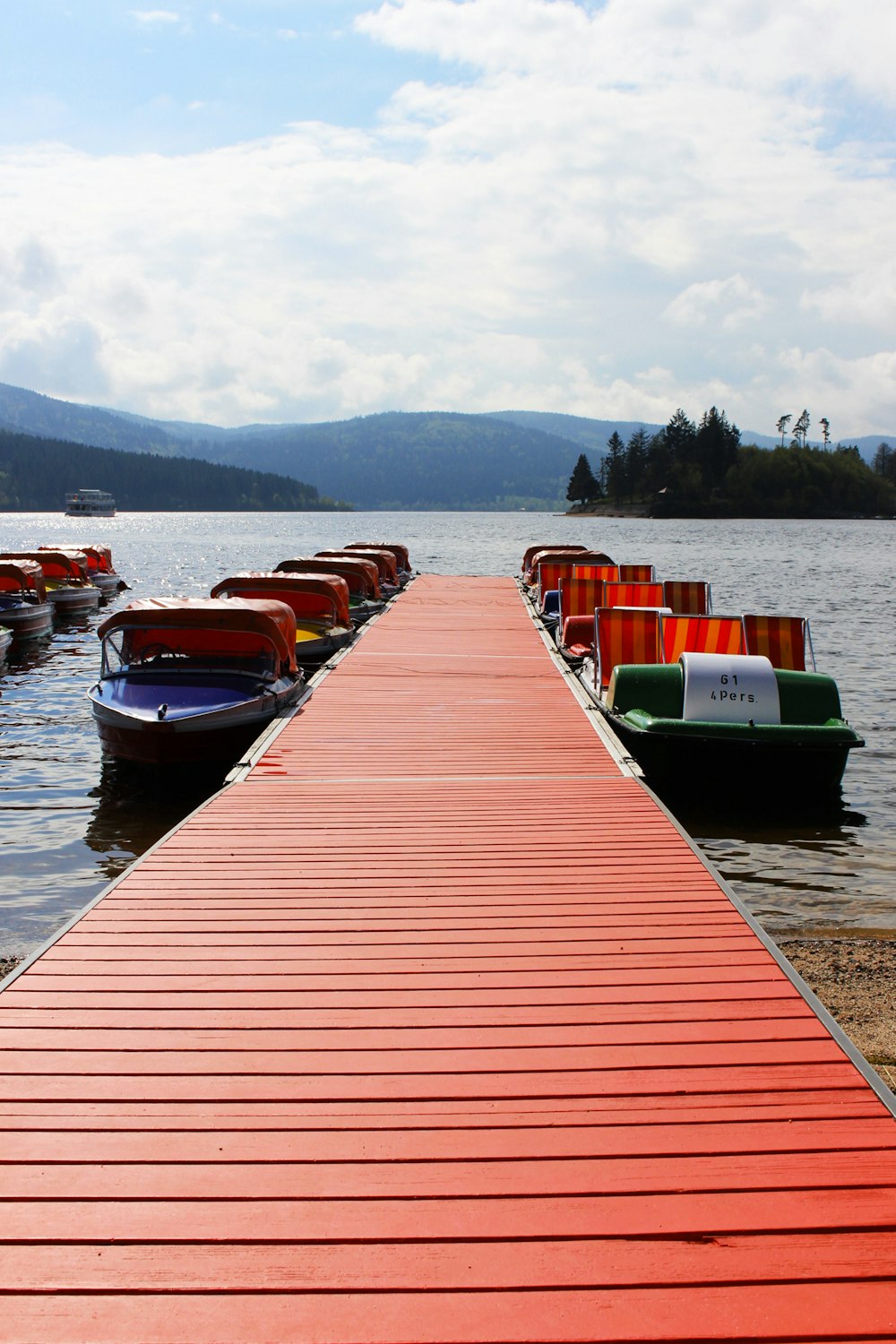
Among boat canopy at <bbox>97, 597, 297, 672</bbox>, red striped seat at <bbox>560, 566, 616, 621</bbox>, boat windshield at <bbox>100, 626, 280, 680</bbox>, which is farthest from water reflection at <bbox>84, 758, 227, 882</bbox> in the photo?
red striped seat at <bbox>560, 566, 616, 621</bbox>

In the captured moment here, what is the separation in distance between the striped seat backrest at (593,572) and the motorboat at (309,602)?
812cm

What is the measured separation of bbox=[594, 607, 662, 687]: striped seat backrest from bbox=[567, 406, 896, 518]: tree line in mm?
128654

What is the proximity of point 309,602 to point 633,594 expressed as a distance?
5859 millimetres

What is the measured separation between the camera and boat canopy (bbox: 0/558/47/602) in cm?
2712

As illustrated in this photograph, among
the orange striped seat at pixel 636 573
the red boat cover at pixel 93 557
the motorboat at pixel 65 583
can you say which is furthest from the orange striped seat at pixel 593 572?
the red boat cover at pixel 93 557

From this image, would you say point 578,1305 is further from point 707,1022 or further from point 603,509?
point 603,509

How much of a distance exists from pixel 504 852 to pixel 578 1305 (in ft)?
14.0

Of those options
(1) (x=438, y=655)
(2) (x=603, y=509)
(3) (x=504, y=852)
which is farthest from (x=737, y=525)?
(3) (x=504, y=852)

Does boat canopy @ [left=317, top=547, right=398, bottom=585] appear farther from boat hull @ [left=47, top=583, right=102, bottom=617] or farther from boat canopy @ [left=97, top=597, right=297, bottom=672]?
boat canopy @ [left=97, top=597, right=297, bottom=672]

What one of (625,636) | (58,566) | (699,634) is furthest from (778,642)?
(58,566)

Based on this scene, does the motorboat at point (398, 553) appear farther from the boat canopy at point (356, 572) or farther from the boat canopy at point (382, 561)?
the boat canopy at point (356, 572)

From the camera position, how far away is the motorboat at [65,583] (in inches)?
1289

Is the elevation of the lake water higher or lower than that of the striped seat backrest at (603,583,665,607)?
lower

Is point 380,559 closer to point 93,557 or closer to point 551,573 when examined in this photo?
point 551,573
